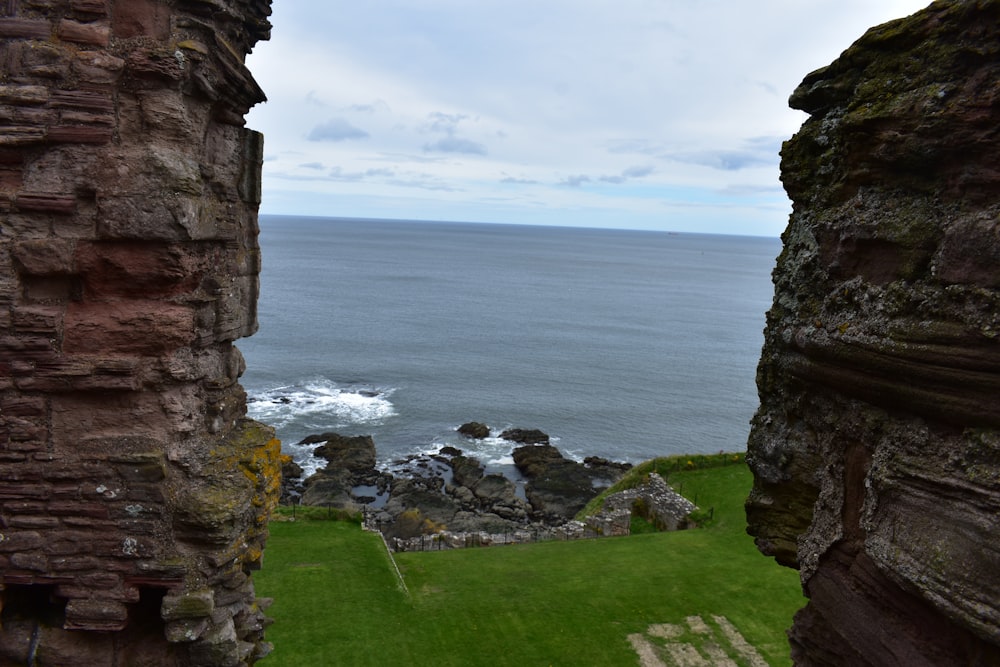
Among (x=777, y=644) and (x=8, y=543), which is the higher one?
(x=8, y=543)

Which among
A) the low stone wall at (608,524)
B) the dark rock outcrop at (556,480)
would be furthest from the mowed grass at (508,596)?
the dark rock outcrop at (556,480)

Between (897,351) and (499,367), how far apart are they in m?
59.3

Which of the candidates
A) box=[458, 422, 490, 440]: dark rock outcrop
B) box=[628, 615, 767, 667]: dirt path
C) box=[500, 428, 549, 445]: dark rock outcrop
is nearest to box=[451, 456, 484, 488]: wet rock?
box=[458, 422, 490, 440]: dark rock outcrop

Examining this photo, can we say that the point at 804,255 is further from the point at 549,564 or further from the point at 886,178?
the point at 549,564

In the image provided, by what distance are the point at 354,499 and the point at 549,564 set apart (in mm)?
17543

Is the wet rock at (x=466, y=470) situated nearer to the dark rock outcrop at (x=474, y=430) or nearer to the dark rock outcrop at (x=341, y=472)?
the dark rock outcrop at (x=341, y=472)

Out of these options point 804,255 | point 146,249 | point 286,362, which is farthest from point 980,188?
point 286,362

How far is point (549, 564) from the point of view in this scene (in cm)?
2053

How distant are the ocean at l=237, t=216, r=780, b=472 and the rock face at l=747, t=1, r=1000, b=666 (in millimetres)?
36230

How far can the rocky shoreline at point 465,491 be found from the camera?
27391 mm

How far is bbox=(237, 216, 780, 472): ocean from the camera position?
4781 cm

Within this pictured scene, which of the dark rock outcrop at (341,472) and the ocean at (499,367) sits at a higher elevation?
the ocean at (499,367)

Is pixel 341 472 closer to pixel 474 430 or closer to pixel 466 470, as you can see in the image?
pixel 466 470

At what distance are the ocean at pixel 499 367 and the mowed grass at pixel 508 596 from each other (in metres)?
20.9
